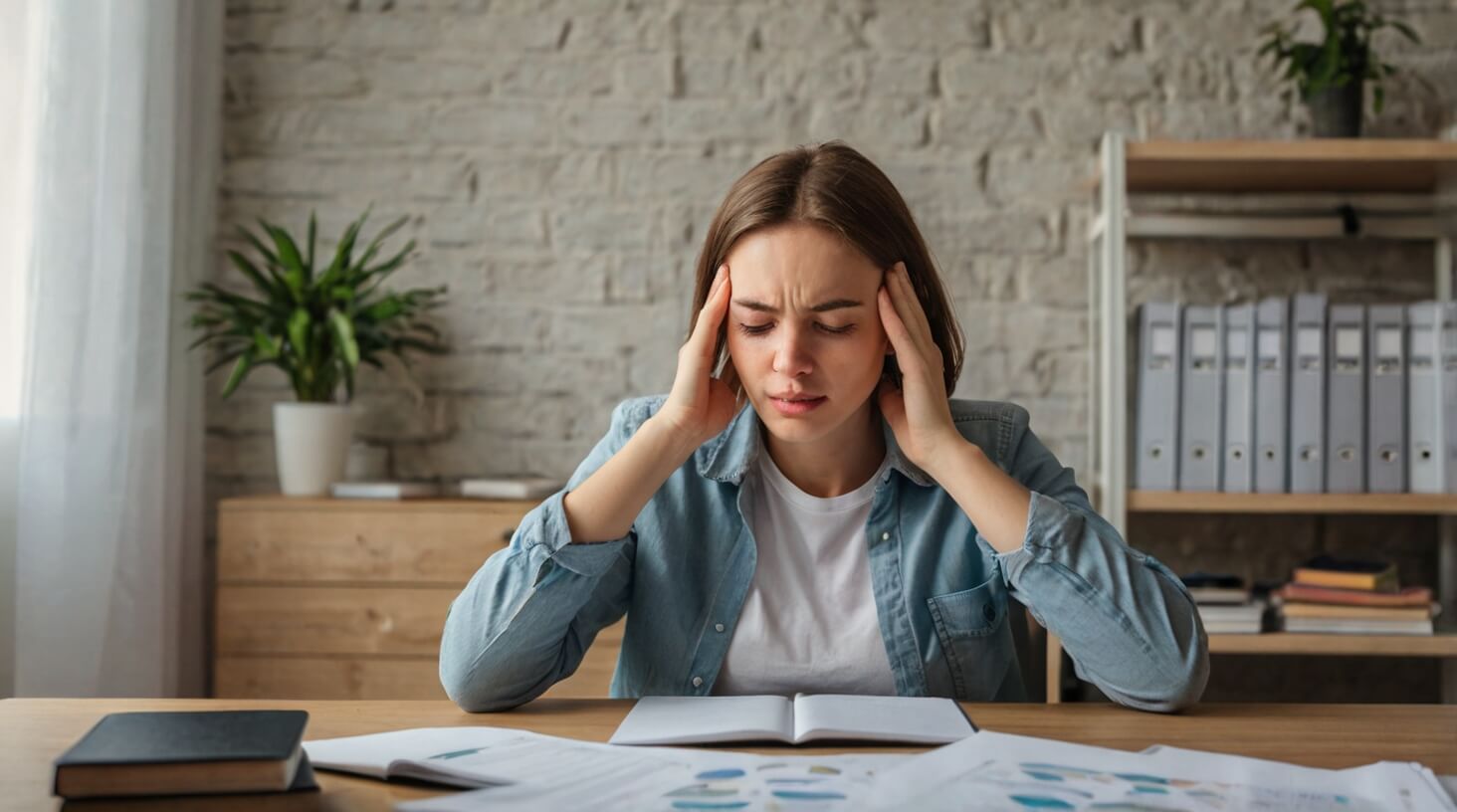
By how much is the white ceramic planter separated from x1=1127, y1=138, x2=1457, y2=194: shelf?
5.45 ft

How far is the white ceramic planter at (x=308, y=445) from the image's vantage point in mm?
2512

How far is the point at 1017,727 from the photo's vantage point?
1040 mm

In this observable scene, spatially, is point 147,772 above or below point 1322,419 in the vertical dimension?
below

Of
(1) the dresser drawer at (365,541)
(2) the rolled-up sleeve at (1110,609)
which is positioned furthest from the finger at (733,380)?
(1) the dresser drawer at (365,541)

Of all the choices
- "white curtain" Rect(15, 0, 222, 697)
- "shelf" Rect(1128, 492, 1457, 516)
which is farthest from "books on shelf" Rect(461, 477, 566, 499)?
"shelf" Rect(1128, 492, 1457, 516)

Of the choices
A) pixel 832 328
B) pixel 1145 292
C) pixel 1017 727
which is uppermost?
pixel 1145 292

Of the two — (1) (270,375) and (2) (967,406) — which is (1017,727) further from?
(1) (270,375)

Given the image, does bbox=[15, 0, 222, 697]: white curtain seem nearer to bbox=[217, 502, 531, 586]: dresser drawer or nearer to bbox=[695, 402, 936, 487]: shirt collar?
bbox=[217, 502, 531, 586]: dresser drawer

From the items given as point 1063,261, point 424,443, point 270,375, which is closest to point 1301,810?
point 1063,261

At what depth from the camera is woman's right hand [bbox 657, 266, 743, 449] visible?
51.9 inches

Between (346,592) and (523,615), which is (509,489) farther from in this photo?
(523,615)

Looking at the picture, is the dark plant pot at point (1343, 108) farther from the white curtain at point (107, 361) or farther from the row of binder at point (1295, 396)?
the white curtain at point (107, 361)

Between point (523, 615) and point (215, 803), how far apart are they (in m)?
0.43

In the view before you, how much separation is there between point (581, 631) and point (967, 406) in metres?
0.51
